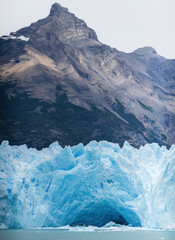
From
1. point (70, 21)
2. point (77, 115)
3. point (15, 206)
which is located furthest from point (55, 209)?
point (70, 21)

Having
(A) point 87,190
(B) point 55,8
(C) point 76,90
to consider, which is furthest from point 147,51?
(A) point 87,190

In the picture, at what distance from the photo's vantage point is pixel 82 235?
61.0 feet

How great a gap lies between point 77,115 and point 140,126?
19525 mm

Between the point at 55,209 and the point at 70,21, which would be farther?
the point at 70,21

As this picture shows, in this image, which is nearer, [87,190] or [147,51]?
[87,190]

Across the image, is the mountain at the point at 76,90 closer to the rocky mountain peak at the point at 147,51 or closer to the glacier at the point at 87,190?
the rocky mountain peak at the point at 147,51

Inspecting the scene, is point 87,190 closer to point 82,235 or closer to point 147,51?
point 82,235

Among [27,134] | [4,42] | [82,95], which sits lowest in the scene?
[27,134]

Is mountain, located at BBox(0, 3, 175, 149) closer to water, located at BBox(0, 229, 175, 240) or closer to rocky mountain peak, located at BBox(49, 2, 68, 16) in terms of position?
rocky mountain peak, located at BBox(49, 2, 68, 16)

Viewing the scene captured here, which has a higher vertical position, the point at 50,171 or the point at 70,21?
the point at 70,21

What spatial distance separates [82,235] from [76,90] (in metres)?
78.5

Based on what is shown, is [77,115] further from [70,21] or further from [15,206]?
[15,206]

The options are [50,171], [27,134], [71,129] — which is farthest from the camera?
[71,129]

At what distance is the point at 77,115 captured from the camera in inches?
3334
